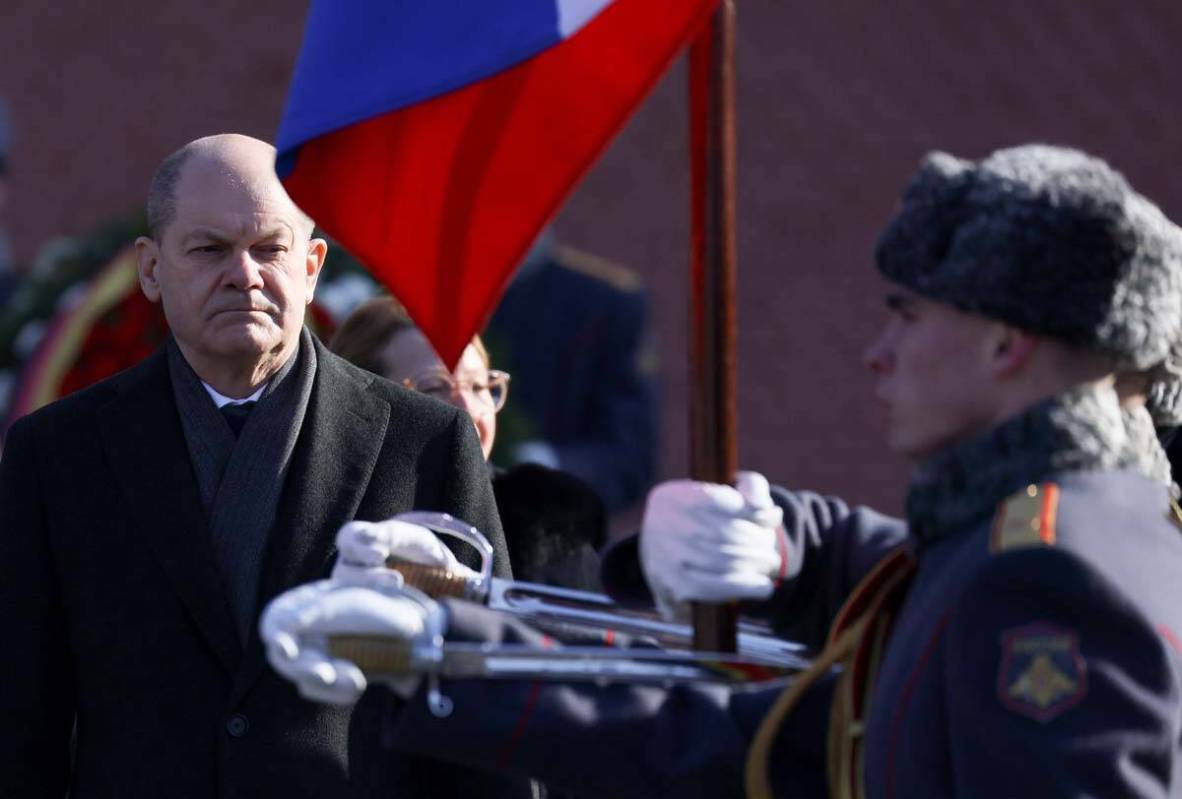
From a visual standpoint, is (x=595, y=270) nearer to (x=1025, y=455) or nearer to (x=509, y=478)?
(x=509, y=478)

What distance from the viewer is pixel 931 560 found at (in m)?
2.16

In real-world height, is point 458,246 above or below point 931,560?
above

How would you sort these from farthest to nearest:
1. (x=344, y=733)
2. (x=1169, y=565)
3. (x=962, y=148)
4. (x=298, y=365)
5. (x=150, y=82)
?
1. (x=150, y=82)
2. (x=962, y=148)
3. (x=298, y=365)
4. (x=344, y=733)
5. (x=1169, y=565)

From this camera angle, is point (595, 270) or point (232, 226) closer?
point (232, 226)

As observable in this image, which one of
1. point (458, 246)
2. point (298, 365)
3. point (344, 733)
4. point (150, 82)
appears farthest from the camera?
point (150, 82)

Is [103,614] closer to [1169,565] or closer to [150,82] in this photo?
[1169,565]

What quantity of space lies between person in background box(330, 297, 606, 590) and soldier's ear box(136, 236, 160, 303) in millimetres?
596

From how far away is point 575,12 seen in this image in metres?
2.44

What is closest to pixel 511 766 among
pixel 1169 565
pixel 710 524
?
pixel 710 524

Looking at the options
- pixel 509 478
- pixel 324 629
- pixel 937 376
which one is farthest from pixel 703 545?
pixel 509 478

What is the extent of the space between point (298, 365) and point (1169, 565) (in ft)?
4.91

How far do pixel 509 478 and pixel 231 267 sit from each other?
821mm

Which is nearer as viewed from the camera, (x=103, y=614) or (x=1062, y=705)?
(x=1062, y=705)

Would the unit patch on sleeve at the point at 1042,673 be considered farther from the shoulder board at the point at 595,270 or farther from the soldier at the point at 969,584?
the shoulder board at the point at 595,270
